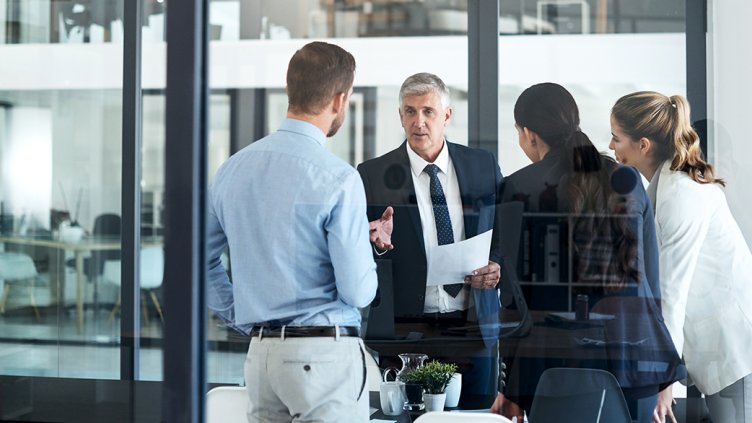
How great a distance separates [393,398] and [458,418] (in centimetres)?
34

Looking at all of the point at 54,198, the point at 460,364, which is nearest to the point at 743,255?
the point at 460,364

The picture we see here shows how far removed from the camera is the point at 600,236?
9.09ft

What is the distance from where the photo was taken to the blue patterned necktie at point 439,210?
2830 millimetres

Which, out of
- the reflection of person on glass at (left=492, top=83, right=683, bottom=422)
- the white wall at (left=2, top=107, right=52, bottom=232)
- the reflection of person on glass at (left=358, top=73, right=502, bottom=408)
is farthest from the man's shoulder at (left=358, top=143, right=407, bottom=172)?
Answer: the white wall at (left=2, top=107, right=52, bottom=232)

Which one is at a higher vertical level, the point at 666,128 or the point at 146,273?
the point at 666,128

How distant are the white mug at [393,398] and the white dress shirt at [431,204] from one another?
0.31 m

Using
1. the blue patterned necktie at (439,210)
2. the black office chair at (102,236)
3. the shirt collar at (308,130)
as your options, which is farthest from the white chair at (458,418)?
the black office chair at (102,236)

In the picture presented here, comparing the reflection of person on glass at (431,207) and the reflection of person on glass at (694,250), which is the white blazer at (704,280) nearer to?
the reflection of person on glass at (694,250)

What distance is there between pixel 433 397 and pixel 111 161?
1.70 m

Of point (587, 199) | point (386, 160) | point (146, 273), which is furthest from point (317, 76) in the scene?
point (146, 273)

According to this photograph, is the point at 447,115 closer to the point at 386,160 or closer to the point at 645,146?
the point at 386,160

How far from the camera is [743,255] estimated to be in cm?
274

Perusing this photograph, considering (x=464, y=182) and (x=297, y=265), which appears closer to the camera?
(x=297, y=265)

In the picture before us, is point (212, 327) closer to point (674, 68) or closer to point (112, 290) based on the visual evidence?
point (112, 290)
